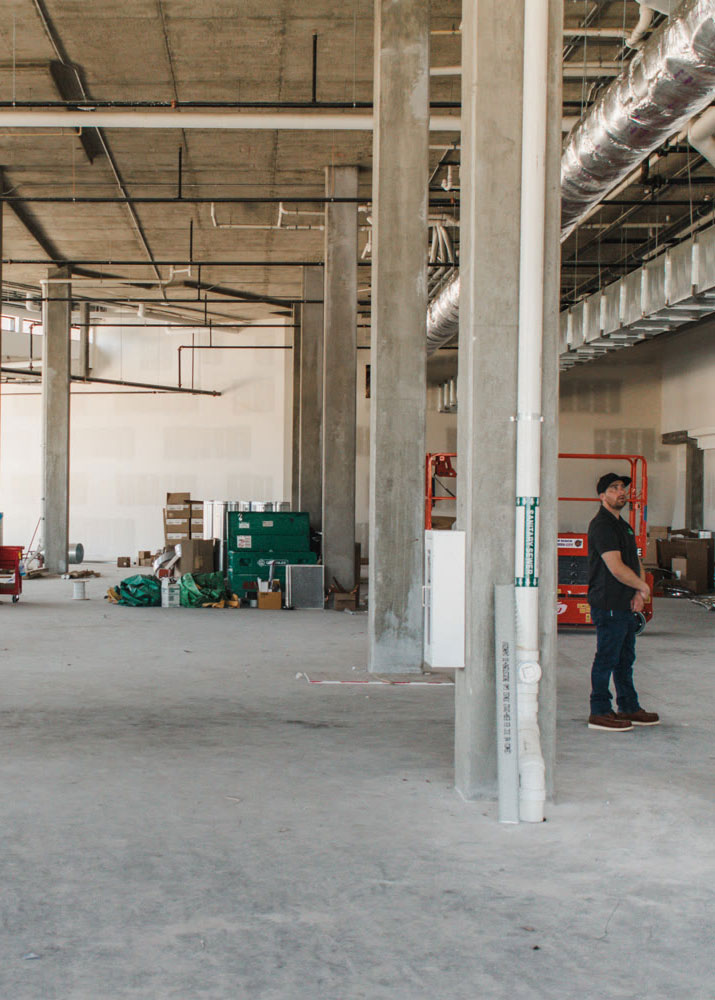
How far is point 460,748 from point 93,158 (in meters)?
12.8

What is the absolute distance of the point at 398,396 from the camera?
10008 mm

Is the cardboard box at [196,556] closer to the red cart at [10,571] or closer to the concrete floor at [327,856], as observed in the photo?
the red cart at [10,571]

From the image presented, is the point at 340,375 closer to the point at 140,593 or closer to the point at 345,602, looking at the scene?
the point at 345,602

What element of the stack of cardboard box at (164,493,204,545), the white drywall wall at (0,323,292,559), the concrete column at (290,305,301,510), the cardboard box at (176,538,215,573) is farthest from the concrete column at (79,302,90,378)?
the cardboard box at (176,538,215,573)

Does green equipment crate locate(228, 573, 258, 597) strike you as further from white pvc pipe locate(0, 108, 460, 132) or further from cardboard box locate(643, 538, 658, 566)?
cardboard box locate(643, 538, 658, 566)

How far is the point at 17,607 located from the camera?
1614cm

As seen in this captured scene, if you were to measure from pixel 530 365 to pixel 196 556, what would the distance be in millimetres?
13767

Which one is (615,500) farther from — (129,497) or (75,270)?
(129,497)

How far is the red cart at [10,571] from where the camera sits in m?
16.7

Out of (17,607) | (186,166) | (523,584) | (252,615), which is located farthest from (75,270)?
(523,584)

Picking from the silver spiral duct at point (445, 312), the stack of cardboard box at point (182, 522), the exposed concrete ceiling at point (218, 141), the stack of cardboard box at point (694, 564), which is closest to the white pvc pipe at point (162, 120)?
the exposed concrete ceiling at point (218, 141)

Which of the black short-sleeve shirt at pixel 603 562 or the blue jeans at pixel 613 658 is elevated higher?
the black short-sleeve shirt at pixel 603 562

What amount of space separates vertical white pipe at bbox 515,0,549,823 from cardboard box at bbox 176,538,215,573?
13.3 metres

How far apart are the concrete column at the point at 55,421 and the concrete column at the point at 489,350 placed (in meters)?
18.4
